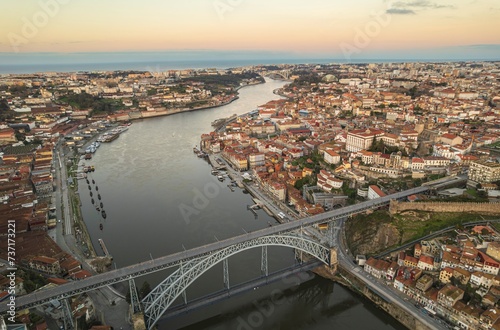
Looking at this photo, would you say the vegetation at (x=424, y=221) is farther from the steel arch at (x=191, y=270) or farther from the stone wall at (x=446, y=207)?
the steel arch at (x=191, y=270)

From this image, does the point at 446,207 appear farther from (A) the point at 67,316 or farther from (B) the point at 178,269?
(A) the point at 67,316

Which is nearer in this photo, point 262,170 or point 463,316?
point 463,316

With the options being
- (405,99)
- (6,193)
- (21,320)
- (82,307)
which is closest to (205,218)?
Result: (82,307)

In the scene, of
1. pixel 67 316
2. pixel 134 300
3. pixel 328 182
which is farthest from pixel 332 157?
pixel 67 316

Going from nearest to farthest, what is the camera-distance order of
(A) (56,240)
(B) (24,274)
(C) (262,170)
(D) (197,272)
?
(D) (197,272) → (B) (24,274) → (A) (56,240) → (C) (262,170)

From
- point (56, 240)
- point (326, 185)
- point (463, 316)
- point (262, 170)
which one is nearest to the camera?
point (463, 316)

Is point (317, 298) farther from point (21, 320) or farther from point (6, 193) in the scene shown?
point (6, 193)

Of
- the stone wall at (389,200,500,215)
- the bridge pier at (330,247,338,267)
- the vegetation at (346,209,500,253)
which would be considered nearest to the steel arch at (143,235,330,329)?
the bridge pier at (330,247,338,267)
